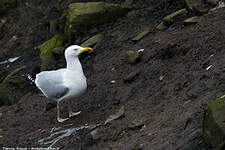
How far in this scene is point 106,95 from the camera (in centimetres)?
797

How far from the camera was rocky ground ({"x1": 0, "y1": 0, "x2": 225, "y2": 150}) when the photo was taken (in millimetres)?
5668

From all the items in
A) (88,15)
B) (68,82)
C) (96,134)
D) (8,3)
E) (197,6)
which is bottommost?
(96,134)

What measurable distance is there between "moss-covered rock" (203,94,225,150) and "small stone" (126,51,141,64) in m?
4.14

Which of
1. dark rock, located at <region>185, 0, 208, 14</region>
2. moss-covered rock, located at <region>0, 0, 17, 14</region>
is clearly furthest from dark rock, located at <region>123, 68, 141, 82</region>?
moss-covered rock, located at <region>0, 0, 17, 14</region>

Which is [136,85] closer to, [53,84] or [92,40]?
[53,84]

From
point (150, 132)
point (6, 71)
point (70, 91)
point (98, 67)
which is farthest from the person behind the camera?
point (6, 71)

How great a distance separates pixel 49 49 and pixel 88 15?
1.50 meters

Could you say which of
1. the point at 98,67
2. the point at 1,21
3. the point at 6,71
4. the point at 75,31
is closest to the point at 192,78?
the point at 98,67

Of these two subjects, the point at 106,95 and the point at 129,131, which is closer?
the point at 129,131

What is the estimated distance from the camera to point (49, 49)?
11531 millimetres

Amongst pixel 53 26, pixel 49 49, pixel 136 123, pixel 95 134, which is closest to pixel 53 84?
pixel 95 134

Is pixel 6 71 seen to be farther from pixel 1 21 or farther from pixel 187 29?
pixel 187 29

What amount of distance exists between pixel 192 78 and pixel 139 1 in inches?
204

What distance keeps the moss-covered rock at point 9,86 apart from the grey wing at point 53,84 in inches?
102
